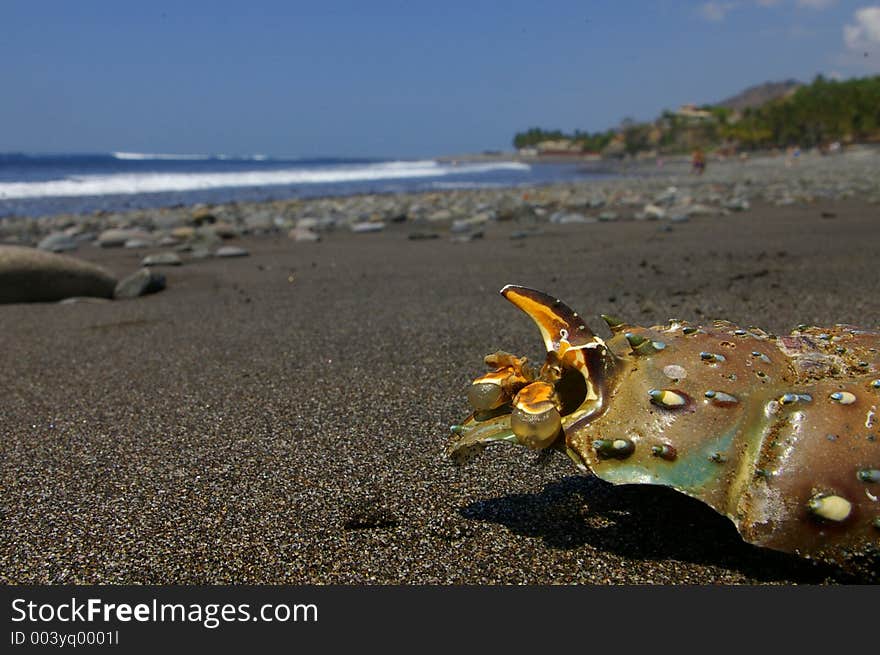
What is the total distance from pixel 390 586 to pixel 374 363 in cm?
185

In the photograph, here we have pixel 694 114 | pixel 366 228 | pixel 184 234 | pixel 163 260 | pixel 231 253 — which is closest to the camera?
pixel 163 260

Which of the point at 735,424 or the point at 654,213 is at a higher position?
the point at 735,424

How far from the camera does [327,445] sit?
7.95ft

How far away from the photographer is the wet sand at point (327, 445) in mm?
1710

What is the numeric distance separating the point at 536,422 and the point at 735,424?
39 centimetres

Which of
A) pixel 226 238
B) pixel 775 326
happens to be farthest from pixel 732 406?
pixel 226 238

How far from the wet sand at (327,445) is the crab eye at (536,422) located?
0.36 meters

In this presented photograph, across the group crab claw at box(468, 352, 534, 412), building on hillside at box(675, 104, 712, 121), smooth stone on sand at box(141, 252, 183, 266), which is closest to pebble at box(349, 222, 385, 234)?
smooth stone on sand at box(141, 252, 183, 266)

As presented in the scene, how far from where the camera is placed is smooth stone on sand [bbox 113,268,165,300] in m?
5.71

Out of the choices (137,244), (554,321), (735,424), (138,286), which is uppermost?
(554,321)

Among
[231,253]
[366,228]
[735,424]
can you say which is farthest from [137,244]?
[735,424]

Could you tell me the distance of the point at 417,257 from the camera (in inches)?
300

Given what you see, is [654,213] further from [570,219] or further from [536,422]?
[536,422]

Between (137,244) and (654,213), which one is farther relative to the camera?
(654,213)
